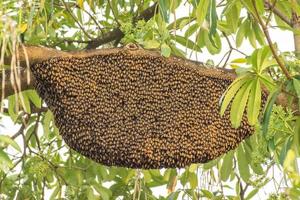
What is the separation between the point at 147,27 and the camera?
3309 millimetres

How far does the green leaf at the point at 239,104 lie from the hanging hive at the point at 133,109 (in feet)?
0.41

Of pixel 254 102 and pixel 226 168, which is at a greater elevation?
pixel 254 102

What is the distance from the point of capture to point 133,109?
294 cm

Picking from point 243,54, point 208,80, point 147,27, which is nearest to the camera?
point 208,80

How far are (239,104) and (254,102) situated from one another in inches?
1.8

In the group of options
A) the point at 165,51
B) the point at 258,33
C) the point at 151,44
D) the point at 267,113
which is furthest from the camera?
the point at 258,33

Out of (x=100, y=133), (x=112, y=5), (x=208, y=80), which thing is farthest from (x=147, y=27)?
(x=112, y=5)

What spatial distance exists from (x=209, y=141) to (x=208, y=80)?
20 cm

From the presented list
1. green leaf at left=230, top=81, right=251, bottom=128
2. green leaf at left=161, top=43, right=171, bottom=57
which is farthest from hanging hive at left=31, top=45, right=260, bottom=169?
green leaf at left=230, top=81, right=251, bottom=128

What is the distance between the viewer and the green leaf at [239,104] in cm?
286

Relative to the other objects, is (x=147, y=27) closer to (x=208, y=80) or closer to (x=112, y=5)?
(x=208, y=80)

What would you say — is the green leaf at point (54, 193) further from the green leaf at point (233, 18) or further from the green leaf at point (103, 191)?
the green leaf at point (233, 18)

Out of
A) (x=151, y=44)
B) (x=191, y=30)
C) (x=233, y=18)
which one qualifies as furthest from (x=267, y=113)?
(x=191, y=30)

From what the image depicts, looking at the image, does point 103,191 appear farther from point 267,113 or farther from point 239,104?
point 267,113
